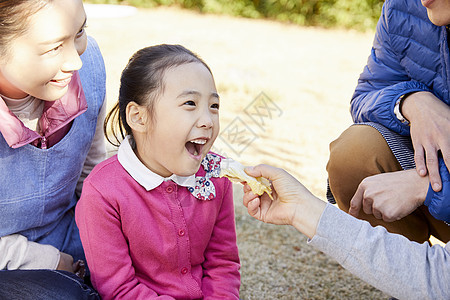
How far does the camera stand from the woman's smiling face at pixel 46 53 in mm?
1689

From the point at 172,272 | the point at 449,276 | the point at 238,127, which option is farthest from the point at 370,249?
the point at 238,127

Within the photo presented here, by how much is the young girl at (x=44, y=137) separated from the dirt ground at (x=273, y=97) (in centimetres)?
111

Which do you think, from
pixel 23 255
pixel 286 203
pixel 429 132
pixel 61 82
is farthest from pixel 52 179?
pixel 429 132

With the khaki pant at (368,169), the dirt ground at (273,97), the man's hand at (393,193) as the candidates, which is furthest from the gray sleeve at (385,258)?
the dirt ground at (273,97)

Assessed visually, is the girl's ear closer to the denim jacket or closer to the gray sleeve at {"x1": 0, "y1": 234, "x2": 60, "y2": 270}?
the denim jacket

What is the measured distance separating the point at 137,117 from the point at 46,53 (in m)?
0.39

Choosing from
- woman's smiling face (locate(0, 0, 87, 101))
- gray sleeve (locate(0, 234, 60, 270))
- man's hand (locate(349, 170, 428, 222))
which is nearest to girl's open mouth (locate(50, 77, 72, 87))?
woman's smiling face (locate(0, 0, 87, 101))

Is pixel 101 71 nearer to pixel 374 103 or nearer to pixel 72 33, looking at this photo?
pixel 72 33

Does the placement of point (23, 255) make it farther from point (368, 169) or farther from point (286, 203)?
point (368, 169)

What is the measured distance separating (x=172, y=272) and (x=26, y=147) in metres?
0.69

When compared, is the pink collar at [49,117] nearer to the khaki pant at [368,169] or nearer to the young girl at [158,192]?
the young girl at [158,192]

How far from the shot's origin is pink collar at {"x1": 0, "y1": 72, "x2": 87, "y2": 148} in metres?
1.80

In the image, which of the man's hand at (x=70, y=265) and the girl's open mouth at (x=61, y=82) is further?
the man's hand at (x=70, y=265)

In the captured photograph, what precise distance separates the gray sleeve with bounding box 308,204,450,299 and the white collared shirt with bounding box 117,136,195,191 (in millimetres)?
581
